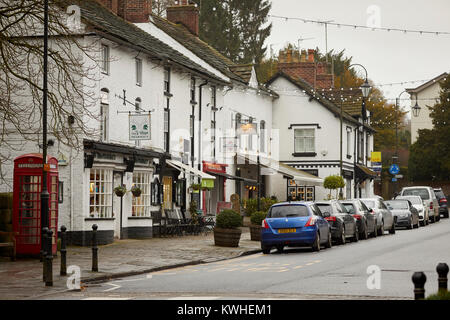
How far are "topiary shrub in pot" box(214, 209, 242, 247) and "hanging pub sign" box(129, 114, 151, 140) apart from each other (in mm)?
4283

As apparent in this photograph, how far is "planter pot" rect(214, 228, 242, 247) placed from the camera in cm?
2864

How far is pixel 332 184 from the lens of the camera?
52.6 metres

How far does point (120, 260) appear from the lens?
23109mm

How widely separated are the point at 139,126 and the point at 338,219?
8.21 metres

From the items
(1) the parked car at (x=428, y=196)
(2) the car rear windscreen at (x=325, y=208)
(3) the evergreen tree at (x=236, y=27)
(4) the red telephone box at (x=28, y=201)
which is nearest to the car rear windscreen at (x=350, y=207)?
(2) the car rear windscreen at (x=325, y=208)

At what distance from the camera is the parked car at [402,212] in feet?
138

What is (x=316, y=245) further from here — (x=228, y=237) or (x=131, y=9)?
(x=131, y=9)

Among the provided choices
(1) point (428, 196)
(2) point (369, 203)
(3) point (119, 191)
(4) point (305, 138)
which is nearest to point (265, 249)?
(3) point (119, 191)

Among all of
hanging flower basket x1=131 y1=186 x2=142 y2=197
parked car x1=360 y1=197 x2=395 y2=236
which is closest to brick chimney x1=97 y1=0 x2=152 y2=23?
hanging flower basket x1=131 y1=186 x2=142 y2=197

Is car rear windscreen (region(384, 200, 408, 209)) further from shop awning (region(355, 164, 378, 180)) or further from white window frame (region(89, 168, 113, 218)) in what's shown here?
shop awning (region(355, 164, 378, 180))

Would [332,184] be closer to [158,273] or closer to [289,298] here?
[158,273]

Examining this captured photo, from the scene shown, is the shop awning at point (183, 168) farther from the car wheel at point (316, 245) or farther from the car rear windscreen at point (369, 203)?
the car wheel at point (316, 245)

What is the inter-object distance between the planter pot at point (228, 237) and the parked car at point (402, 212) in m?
15.8
